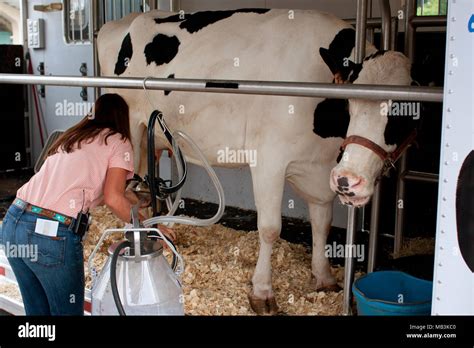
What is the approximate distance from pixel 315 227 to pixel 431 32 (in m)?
1.79

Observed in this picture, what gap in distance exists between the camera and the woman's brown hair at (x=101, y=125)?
2.54 metres

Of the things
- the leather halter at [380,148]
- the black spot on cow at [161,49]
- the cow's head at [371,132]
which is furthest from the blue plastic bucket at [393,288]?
the black spot on cow at [161,49]

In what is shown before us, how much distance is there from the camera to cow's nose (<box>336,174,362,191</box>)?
8.63ft

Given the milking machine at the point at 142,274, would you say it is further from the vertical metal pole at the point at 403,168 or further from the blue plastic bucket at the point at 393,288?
the vertical metal pole at the point at 403,168

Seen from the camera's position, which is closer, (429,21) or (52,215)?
(52,215)

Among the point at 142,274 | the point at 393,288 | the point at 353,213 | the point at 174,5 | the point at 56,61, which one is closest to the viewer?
the point at 142,274

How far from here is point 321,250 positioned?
3.87m

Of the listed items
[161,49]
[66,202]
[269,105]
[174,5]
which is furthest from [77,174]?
[174,5]

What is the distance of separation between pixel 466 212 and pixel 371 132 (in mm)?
1003

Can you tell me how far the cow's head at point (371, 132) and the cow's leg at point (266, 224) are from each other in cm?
86

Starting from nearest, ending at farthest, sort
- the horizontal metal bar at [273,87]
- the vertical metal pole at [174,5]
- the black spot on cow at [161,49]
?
the horizontal metal bar at [273,87] → the black spot on cow at [161,49] → the vertical metal pole at [174,5]

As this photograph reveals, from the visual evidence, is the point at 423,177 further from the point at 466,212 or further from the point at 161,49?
the point at 161,49

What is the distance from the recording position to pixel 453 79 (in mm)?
1654

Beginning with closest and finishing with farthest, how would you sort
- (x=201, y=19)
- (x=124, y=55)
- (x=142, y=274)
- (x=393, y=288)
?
(x=142, y=274)
(x=393, y=288)
(x=201, y=19)
(x=124, y=55)
